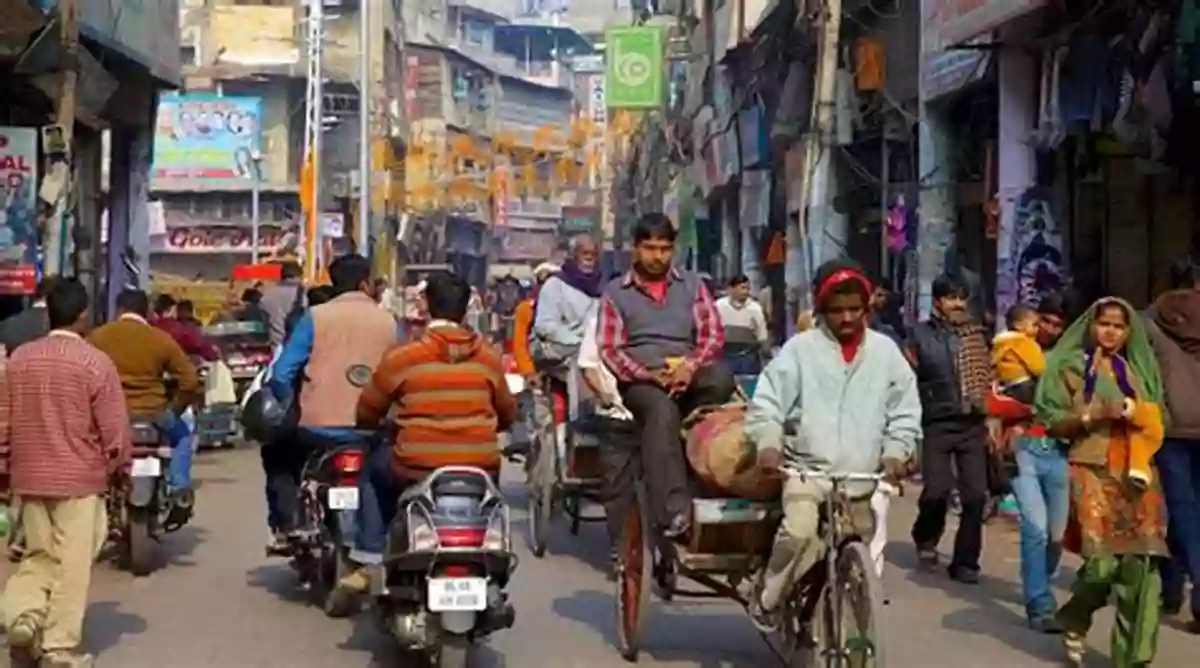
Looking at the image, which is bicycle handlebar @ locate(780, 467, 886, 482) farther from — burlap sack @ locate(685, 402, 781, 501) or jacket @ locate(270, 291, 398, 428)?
jacket @ locate(270, 291, 398, 428)

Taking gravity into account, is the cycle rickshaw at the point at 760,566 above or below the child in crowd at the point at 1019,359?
below

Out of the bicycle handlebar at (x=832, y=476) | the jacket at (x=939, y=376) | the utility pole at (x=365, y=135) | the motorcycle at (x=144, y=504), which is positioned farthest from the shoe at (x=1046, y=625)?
the utility pole at (x=365, y=135)

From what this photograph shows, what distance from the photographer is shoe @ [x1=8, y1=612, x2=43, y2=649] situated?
26.3ft

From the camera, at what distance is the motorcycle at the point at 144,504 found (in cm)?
1109

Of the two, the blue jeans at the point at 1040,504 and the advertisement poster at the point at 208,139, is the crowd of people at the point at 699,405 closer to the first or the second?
the blue jeans at the point at 1040,504

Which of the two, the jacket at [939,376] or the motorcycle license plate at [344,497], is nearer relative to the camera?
the motorcycle license plate at [344,497]

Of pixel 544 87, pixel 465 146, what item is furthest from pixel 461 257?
pixel 544 87

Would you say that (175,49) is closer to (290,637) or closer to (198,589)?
(198,589)

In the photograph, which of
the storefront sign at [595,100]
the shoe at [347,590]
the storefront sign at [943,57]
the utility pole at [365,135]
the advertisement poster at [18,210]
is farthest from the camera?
the storefront sign at [595,100]

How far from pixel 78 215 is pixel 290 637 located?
13640 mm

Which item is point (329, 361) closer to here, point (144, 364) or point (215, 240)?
point (144, 364)

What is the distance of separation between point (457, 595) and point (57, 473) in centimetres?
192

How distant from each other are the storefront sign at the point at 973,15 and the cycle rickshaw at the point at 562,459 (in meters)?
5.57

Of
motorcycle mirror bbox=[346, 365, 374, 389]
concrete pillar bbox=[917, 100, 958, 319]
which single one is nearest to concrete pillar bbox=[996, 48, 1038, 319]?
concrete pillar bbox=[917, 100, 958, 319]
